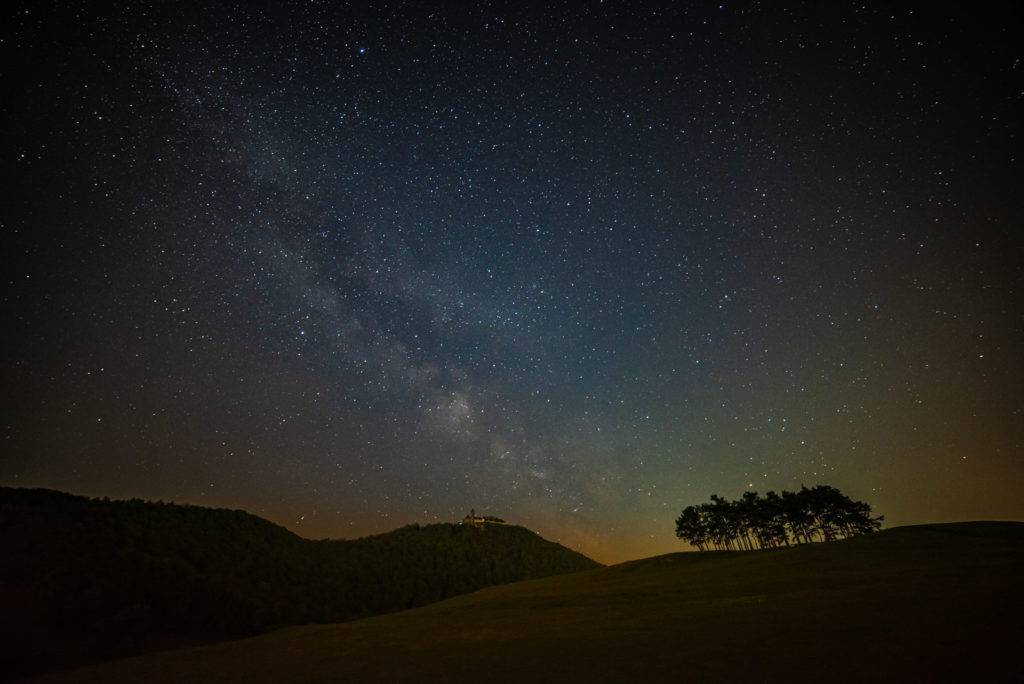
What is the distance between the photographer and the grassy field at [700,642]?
815cm

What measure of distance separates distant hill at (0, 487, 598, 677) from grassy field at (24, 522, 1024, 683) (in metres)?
18.4

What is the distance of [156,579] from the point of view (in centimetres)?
3609

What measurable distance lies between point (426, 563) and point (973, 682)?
271 ft

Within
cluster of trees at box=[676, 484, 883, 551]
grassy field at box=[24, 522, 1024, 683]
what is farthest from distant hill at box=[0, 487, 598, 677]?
cluster of trees at box=[676, 484, 883, 551]

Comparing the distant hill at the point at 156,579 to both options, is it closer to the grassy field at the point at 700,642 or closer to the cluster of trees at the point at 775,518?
the grassy field at the point at 700,642

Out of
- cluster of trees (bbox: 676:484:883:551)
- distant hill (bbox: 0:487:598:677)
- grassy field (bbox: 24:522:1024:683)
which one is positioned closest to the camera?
grassy field (bbox: 24:522:1024:683)

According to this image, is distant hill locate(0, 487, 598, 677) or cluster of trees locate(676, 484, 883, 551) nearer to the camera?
distant hill locate(0, 487, 598, 677)

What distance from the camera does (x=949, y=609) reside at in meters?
11.2

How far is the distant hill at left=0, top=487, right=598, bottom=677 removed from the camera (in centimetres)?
2852

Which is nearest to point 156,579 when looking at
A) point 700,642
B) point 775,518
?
point 700,642

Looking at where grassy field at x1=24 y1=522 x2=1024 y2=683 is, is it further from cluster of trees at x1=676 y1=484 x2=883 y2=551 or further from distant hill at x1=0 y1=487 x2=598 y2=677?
cluster of trees at x1=676 y1=484 x2=883 y2=551

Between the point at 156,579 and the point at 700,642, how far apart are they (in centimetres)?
4435

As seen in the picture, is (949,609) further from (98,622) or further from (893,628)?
(98,622)

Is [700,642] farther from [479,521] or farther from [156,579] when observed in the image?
[479,521]
